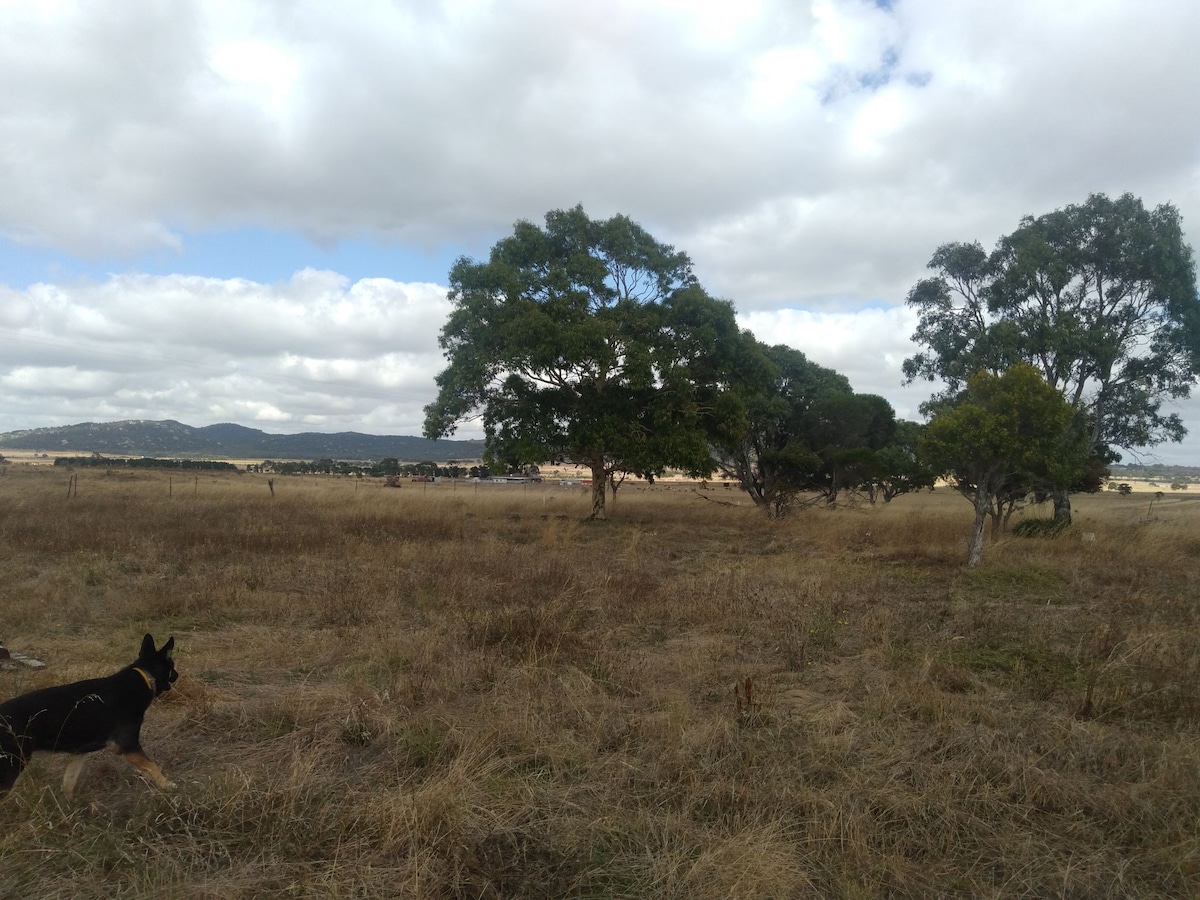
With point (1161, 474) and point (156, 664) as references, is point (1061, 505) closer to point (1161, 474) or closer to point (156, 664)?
point (156, 664)

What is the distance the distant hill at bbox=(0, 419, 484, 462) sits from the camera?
463ft

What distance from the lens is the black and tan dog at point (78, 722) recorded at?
3.35 meters

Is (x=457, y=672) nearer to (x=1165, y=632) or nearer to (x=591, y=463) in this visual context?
(x=1165, y=632)

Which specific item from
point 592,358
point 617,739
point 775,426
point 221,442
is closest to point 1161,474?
point 775,426

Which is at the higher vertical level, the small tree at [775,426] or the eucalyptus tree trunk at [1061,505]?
the small tree at [775,426]

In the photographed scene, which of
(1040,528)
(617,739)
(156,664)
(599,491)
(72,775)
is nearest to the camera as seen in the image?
(72,775)

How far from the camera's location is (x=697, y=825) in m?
3.52

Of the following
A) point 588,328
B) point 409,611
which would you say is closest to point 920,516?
point 588,328

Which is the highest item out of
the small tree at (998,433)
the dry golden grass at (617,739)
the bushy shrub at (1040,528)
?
the small tree at (998,433)

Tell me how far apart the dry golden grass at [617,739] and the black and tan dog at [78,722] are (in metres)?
0.26

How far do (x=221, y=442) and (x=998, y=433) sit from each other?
179977 millimetres

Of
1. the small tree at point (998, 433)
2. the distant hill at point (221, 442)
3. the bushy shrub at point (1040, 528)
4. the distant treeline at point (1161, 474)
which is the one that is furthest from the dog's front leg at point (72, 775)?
the distant hill at point (221, 442)

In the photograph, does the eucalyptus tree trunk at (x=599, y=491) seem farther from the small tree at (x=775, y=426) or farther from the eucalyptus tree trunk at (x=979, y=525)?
the eucalyptus tree trunk at (x=979, y=525)

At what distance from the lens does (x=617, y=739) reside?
Result: 4566mm
